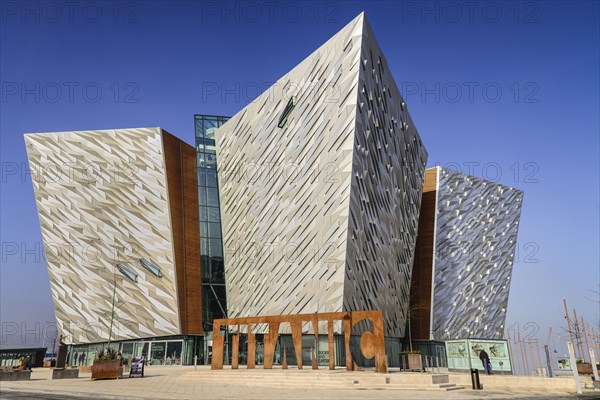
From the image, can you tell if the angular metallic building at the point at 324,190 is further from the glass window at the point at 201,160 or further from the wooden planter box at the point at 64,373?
the wooden planter box at the point at 64,373

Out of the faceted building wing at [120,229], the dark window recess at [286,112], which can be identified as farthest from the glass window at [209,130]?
the dark window recess at [286,112]

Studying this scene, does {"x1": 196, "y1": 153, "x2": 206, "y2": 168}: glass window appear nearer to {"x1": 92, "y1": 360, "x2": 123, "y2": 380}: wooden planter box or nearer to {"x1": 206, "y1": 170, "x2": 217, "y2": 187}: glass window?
{"x1": 206, "y1": 170, "x2": 217, "y2": 187}: glass window

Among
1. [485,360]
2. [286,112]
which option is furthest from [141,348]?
[485,360]

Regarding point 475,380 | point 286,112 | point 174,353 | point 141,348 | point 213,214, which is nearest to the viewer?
point 475,380

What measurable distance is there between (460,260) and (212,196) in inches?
1125

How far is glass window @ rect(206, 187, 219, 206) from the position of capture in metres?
46.0

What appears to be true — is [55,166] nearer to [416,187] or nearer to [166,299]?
[166,299]

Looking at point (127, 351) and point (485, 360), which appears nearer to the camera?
point (485, 360)

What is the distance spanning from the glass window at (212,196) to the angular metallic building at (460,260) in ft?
75.1

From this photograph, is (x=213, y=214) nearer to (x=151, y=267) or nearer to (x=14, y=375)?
(x=151, y=267)

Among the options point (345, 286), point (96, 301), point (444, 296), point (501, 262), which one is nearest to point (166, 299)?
point (96, 301)

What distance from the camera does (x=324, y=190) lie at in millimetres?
32781

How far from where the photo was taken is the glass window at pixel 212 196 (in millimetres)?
46009

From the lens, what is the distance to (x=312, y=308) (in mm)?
32031
